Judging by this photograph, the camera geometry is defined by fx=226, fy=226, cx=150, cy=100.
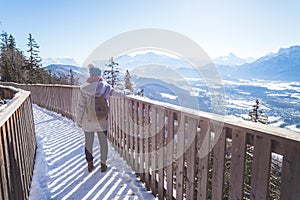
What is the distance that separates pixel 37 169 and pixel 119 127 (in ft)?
5.15

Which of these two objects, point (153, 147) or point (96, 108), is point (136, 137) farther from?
point (96, 108)

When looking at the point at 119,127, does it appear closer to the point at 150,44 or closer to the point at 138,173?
the point at 138,173

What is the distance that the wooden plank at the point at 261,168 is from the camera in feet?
4.70

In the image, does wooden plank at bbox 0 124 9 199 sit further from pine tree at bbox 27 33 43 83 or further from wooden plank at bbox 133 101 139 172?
pine tree at bbox 27 33 43 83

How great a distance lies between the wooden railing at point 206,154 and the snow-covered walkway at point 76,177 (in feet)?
0.80

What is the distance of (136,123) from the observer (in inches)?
141

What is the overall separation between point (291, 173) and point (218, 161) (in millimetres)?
653

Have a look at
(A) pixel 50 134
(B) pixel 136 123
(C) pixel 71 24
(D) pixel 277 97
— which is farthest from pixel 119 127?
(D) pixel 277 97

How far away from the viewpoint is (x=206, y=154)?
2.03 metres

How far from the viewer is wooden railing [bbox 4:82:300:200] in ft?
4.59

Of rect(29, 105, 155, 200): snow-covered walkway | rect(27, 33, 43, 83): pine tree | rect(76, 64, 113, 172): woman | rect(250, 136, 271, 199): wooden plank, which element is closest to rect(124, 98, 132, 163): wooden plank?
rect(29, 105, 155, 200): snow-covered walkway

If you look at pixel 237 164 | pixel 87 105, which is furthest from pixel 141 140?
pixel 237 164

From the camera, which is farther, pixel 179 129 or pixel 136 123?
pixel 136 123

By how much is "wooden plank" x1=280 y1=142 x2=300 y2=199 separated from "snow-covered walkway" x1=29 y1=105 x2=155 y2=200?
2.03 m
